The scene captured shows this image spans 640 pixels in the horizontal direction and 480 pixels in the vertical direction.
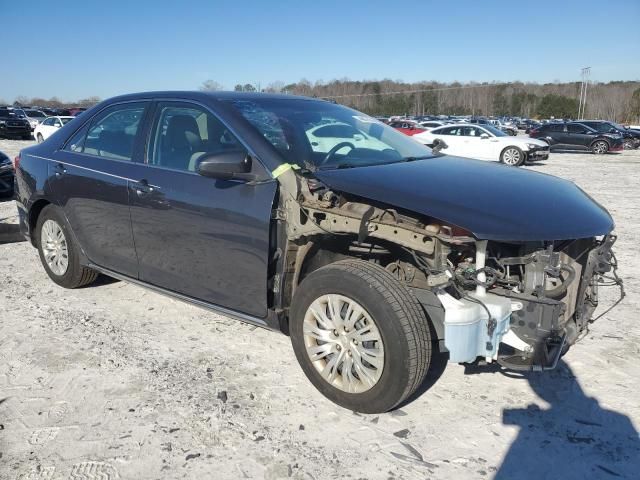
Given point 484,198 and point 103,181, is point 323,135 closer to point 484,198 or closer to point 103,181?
point 484,198

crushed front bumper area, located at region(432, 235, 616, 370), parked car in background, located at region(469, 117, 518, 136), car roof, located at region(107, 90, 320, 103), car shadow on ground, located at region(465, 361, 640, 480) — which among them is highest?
car roof, located at region(107, 90, 320, 103)

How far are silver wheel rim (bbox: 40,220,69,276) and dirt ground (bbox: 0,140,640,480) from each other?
598 mm

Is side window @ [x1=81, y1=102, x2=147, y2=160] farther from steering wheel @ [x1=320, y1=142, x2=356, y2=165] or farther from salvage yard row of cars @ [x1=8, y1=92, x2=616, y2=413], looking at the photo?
steering wheel @ [x1=320, y1=142, x2=356, y2=165]

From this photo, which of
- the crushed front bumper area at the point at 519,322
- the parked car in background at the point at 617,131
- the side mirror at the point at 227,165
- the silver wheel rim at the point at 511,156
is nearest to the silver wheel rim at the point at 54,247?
the side mirror at the point at 227,165

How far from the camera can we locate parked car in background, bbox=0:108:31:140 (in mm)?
26766

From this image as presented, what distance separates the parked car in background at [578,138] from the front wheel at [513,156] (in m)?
8.15

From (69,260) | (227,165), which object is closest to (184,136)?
(227,165)

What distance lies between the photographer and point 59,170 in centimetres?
445

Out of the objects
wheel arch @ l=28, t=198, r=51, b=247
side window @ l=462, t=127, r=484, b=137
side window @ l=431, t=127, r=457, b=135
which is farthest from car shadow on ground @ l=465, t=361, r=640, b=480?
side window @ l=431, t=127, r=457, b=135

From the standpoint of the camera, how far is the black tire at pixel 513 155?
18.4 meters

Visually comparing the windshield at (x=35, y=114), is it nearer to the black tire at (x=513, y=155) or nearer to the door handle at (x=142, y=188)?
the black tire at (x=513, y=155)

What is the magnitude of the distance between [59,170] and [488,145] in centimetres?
1709

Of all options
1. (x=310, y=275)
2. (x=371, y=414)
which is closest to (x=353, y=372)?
(x=371, y=414)

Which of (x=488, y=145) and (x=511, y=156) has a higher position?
(x=488, y=145)
